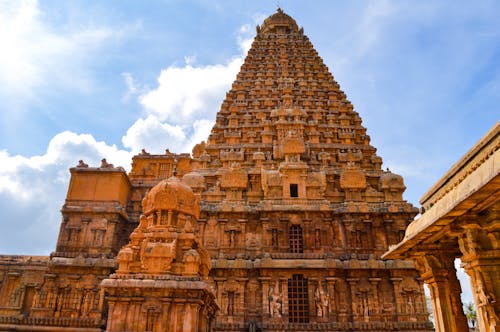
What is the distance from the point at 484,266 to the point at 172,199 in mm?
11348

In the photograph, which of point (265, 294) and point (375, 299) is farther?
point (375, 299)

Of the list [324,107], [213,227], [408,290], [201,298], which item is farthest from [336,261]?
[324,107]

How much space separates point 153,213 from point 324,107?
25.4 metres

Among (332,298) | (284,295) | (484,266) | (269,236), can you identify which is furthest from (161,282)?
(332,298)

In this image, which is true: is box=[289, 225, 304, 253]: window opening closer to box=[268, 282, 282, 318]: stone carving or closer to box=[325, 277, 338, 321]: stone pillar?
box=[325, 277, 338, 321]: stone pillar

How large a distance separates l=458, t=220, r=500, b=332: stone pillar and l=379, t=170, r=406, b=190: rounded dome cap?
2141cm

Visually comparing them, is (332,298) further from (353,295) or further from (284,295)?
(284,295)

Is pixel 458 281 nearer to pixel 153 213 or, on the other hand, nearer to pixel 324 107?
pixel 153 213

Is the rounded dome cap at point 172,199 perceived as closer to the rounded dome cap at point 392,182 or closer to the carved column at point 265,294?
the carved column at point 265,294

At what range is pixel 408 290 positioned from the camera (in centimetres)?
2578

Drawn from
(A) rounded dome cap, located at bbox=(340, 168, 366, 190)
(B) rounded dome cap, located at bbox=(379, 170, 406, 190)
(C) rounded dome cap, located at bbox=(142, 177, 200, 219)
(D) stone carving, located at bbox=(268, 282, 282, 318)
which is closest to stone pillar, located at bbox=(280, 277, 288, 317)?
(D) stone carving, located at bbox=(268, 282, 282, 318)

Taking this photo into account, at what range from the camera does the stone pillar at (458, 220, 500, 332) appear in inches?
335

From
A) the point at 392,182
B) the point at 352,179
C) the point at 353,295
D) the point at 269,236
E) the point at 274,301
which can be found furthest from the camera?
the point at 392,182

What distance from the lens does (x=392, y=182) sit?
30.0 metres
